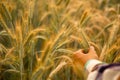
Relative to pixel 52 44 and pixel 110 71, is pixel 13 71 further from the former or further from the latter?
pixel 110 71

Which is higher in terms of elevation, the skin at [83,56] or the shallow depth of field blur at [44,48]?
the shallow depth of field blur at [44,48]

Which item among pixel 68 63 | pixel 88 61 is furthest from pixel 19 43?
→ pixel 88 61

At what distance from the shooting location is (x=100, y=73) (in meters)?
1.13

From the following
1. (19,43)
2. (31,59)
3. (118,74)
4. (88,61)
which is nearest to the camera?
(118,74)

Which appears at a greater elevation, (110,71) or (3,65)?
(3,65)

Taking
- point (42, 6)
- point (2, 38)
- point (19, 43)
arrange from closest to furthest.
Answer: point (19, 43) → point (2, 38) → point (42, 6)

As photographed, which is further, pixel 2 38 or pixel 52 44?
pixel 2 38

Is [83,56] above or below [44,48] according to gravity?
below

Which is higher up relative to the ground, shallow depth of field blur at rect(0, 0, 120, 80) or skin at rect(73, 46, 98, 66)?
shallow depth of field blur at rect(0, 0, 120, 80)

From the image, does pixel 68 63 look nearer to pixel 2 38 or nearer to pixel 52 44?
pixel 52 44

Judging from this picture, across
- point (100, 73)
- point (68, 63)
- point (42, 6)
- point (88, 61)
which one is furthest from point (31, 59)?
point (42, 6)

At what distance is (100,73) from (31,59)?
59cm

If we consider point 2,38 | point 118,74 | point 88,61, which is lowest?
point 118,74

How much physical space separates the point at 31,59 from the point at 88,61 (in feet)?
1.27
